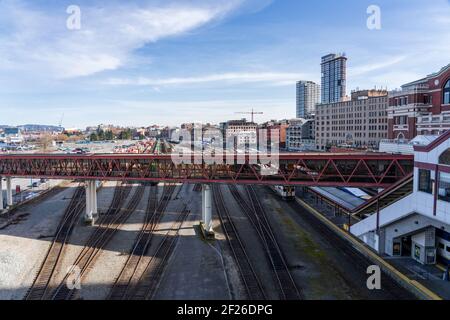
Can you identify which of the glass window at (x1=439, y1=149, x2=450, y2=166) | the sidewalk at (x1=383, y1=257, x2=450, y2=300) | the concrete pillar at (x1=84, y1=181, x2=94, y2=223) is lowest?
the sidewalk at (x1=383, y1=257, x2=450, y2=300)

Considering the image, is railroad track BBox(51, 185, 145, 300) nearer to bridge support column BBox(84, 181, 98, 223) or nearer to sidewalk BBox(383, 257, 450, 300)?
bridge support column BBox(84, 181, 98, 223)

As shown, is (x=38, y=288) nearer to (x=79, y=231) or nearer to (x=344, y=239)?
(x=79, y=231)

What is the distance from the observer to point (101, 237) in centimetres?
2961

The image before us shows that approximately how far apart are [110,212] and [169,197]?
10303 millimetres

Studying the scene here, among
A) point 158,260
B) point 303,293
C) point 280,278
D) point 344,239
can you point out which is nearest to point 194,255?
point 158,260

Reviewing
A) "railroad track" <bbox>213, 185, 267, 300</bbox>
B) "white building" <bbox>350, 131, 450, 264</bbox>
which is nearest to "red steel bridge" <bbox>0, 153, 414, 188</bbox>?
"white building" <bbox>350, 131, 450, 264</bbox>

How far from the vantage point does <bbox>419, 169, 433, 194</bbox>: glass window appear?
61.8ft

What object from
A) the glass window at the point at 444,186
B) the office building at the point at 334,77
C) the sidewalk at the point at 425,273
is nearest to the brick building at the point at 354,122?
→ the sidewalk at the point at 425,273

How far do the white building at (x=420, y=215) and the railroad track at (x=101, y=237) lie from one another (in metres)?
20.9

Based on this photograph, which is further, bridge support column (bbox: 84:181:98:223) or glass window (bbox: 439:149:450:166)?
bridge support column (bbox: 84:181:98:223)

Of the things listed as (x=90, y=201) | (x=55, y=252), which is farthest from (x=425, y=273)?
(x=90, y=201)

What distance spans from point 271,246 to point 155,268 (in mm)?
9649

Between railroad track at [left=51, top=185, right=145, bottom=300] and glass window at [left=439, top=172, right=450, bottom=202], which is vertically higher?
glass window at [left=439, top=172, right=450, bottom=202]

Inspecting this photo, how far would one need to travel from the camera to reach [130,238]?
2952 centimetres
